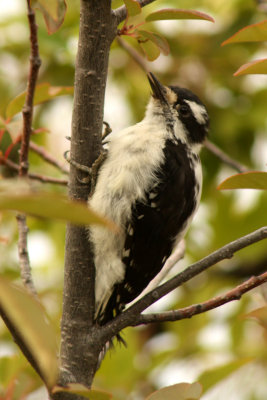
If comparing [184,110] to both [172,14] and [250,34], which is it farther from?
[250,34]

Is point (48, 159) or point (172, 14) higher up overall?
point (172, 14)

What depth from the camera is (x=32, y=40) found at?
6.77 ft

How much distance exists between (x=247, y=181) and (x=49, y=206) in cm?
93

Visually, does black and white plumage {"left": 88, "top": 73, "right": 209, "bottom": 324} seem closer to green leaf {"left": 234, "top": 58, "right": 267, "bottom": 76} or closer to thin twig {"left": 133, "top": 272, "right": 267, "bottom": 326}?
thin twig {"left": 133, "top": 272, "right": 267, "bottom": 326}

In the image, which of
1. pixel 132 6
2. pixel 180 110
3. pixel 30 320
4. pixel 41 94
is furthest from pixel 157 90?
pixel 30 320

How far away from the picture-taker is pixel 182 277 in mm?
2123

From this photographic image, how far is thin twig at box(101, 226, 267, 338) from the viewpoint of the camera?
201 centimetres

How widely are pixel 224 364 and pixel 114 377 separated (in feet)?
2.39

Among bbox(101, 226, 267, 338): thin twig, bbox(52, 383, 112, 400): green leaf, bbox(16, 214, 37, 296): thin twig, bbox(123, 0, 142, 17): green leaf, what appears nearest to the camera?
bbox(52, 383, 112, 400): green leaf

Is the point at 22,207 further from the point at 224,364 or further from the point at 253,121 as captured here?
the point at 253,121

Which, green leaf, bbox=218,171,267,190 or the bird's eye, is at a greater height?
the bird's eye

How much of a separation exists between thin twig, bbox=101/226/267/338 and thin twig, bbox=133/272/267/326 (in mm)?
41

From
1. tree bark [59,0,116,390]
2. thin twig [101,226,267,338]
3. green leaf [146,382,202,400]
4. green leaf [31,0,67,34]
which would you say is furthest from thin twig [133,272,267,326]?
green leaf [31,0,67,34]

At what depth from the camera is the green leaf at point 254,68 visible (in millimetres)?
1794
